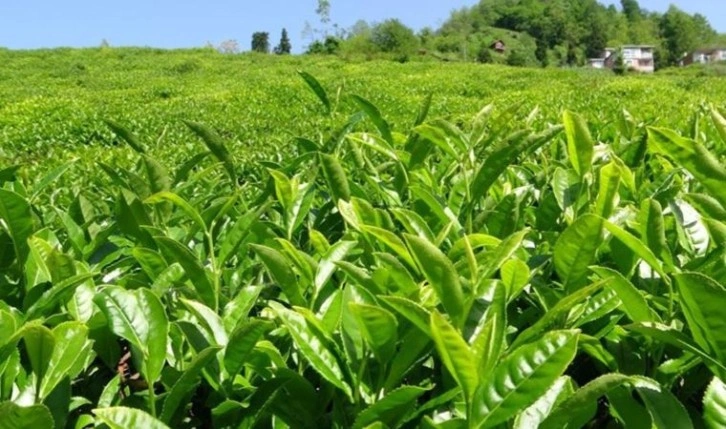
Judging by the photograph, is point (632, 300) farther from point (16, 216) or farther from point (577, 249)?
Answer: point (16, 216)

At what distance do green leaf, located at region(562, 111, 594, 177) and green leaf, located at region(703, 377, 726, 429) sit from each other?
45 centimetres

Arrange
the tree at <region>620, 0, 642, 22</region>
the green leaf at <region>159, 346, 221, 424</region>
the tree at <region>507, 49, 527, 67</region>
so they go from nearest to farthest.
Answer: the green leaf at <region>159, 346, 221, 424</region> → the tree at <region>507, 49, 527, 67</region> → the tree at <region>620, 0, 642, 22</region>

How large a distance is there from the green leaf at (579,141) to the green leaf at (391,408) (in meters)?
0.51

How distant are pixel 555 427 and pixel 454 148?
0.70 metres

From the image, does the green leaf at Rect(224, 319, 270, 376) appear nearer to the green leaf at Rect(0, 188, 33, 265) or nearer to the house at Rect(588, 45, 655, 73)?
the green leaf at Rect(0, 188, 33, 265)

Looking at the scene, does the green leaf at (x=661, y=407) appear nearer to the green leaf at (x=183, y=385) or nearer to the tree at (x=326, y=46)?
the green leaf at (x=183, y=385)

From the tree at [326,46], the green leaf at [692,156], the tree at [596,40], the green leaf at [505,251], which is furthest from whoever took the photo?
the tree at [596,40]

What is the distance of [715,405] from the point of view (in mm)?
643

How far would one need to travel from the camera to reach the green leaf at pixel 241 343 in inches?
26.9

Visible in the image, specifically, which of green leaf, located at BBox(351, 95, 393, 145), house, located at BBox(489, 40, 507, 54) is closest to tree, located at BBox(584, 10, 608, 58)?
house, located at BBox(489, 40, 507, 54)

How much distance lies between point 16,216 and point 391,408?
501mm

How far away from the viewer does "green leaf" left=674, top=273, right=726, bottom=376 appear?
609 millimetres

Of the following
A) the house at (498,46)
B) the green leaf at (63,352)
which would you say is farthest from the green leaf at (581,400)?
the house at (498,46)

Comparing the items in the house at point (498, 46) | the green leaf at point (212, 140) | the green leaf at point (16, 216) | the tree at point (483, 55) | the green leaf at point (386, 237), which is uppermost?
the house at point (498, 46)
